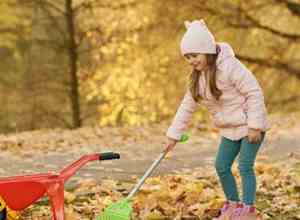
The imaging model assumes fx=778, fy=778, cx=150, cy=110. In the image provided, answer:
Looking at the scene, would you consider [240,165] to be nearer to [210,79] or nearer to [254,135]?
[254,135]

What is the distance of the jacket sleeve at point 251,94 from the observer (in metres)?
4.55

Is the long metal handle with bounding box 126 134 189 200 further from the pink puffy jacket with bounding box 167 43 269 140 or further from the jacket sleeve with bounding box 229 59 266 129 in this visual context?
the jacket sleeve with bounding box 229 59 266 129

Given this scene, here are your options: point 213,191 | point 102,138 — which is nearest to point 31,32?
point 102,138

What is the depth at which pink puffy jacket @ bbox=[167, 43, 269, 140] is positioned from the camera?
15.0ft

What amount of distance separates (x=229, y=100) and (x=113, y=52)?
1312cm

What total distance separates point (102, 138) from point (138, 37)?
682 cm

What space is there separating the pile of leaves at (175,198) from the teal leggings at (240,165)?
0.26 meters

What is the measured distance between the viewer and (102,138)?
11.3m

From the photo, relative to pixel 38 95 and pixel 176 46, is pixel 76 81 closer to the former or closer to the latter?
pixel 38 95

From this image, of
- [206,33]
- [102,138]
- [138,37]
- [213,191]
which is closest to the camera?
[206,33]

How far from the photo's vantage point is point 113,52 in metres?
17.7

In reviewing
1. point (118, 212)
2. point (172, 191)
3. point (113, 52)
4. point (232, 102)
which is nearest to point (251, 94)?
point (232, 102)

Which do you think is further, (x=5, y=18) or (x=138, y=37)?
(x=138, y=37)

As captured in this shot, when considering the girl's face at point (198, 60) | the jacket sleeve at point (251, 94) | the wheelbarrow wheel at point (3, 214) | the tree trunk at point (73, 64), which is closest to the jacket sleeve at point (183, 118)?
the girl's face at point (198, 60)
